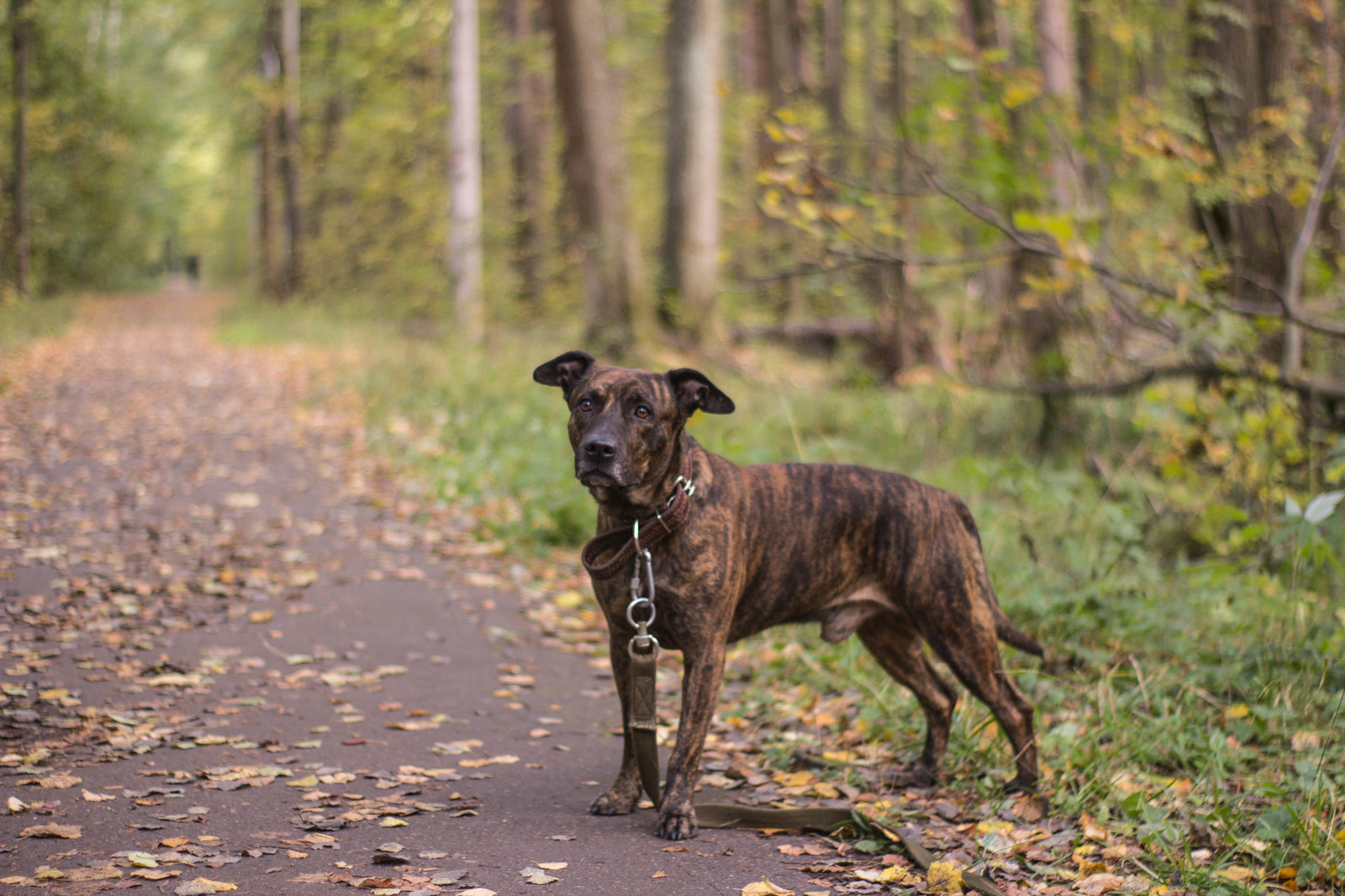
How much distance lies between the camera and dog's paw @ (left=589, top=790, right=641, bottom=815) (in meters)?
4.12

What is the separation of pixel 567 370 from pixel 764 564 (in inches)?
44.7

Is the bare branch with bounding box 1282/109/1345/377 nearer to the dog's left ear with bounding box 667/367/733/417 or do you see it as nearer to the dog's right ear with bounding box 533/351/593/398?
the dog's left ear with bounding box 667/367/733/417

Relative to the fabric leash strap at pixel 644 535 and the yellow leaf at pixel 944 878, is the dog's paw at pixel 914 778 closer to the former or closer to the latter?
the yellow leaf at pixel 944 878

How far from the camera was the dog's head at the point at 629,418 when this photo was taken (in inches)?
145

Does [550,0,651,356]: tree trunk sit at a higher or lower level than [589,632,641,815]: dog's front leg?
higher

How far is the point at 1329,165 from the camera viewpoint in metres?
7.19

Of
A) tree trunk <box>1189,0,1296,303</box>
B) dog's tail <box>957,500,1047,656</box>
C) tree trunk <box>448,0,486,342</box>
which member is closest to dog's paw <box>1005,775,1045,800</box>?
dog's tail <box>957,500,1047,656</box>

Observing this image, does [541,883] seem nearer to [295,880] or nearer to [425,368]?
[295,880]

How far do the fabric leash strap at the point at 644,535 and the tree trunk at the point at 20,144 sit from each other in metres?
24.9

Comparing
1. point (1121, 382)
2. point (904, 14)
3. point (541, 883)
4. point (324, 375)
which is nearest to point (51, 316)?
point (324, 375)

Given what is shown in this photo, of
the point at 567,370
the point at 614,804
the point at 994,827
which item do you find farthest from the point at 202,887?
the point at 994,827

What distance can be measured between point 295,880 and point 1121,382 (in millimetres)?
8056

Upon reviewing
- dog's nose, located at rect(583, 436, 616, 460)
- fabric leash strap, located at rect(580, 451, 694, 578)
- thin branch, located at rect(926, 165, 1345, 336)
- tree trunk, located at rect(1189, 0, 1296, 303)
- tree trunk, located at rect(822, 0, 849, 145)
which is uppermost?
tree trunk, located at rect(822, 0, 849, 145)

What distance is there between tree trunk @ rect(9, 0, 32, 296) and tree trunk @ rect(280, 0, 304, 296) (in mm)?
5397
